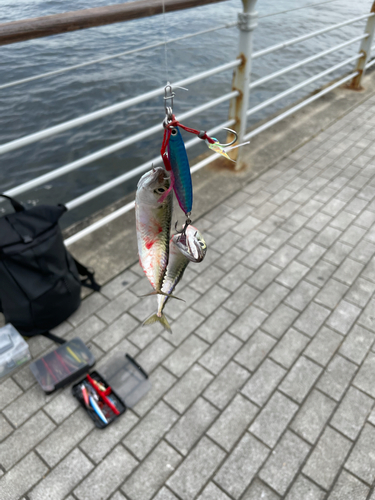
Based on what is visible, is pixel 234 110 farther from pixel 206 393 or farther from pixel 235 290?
pixel 206 393

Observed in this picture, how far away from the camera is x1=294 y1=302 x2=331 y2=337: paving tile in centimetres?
313

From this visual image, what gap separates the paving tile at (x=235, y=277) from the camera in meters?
3.48

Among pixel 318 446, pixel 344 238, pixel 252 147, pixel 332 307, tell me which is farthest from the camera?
pixel 252 147

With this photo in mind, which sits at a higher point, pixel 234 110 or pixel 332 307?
pixel 234 110

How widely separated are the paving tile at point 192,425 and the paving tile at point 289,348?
67 cm

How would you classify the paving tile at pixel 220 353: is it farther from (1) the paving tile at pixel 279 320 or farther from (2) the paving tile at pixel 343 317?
(2) the paving tile at pixel 343 317

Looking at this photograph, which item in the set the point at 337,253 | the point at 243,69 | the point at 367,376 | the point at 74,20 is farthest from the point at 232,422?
the point at 243,69

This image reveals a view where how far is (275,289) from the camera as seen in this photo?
3451 millimetres

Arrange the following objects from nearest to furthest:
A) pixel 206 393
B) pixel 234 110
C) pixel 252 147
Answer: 1. pixel 206 393
2. pixel 234 110
3. pixel 252 147

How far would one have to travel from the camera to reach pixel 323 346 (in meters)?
3.01

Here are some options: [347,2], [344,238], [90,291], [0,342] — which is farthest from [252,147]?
[347,2]

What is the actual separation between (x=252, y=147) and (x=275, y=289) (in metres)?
2.64

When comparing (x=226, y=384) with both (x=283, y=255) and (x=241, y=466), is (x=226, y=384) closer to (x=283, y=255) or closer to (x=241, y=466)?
(x=241, y=466)

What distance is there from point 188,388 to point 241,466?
615 mm
